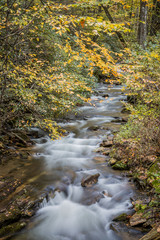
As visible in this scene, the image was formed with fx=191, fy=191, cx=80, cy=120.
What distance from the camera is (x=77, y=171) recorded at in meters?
6.09

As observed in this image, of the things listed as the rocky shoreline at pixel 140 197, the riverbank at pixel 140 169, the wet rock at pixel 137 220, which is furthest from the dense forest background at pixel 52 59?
the wet rock at pixel 137 220

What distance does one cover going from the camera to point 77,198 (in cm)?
490

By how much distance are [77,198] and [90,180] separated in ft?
2.18

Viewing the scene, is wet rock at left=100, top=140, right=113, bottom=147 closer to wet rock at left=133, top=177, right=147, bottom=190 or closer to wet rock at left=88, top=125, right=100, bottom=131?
wet rock at left=88, top=125, right=100, bottom=131

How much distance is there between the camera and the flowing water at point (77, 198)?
3.91 meters

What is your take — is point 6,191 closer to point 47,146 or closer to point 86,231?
point 86,231

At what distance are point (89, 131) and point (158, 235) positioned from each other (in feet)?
24.0

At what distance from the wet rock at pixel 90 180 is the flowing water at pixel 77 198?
0.12 m

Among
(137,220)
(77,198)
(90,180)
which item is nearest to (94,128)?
(90,180)

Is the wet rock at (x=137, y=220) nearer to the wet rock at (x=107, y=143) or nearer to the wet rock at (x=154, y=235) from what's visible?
the wet rock at (x=154, y=235)

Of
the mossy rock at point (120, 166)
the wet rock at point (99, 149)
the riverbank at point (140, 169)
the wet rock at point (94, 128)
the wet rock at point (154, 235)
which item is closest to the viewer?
the wet rock at point (154, 235)

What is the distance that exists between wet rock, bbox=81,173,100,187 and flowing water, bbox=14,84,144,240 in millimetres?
120

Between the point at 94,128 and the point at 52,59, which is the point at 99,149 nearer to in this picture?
the point at 94,128

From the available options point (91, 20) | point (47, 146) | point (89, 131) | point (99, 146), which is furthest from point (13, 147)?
point (91, 20)
